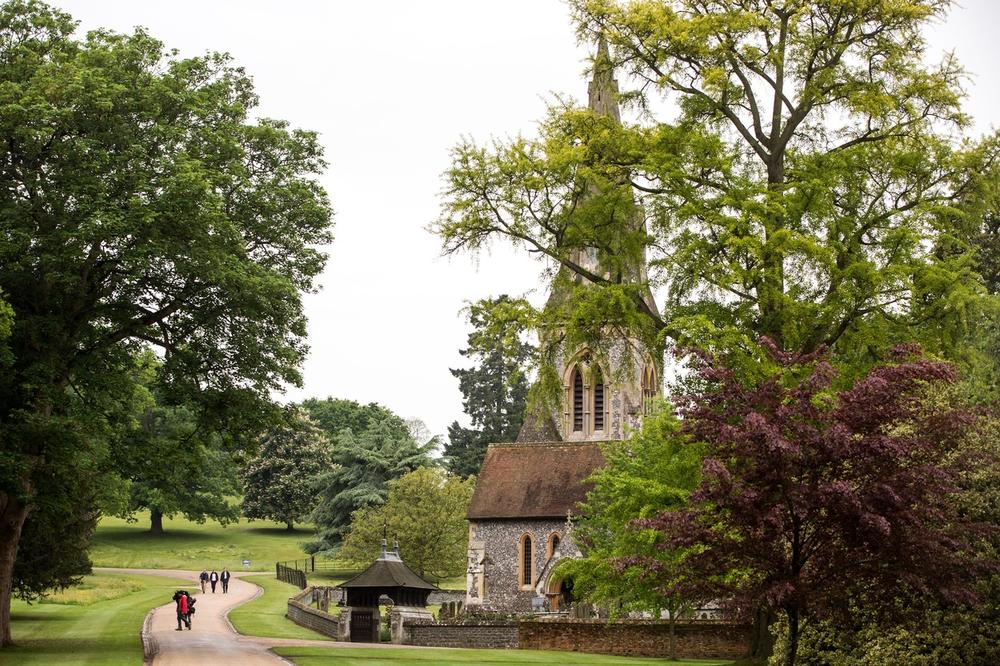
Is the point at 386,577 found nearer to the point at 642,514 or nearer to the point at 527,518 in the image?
the point at 527,518

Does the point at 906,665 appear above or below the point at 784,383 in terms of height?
below

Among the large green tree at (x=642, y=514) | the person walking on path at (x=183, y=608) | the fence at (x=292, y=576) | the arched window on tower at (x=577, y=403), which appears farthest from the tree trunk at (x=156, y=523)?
the large green tree at (x=642, y=514)

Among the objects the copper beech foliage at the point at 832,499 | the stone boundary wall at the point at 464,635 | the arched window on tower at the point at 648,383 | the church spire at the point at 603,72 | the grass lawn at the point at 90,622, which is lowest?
the stone boundary wall at the point at 464,635

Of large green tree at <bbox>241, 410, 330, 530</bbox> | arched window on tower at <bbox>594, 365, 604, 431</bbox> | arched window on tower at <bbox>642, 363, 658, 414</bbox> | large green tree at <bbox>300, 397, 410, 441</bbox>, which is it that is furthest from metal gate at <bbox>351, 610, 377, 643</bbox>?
large green tree at <bbox>300, 397, 410, 441</bbox>

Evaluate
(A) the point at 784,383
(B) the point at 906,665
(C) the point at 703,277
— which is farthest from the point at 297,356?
(B) the point at 906,665

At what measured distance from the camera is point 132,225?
25.6 meters

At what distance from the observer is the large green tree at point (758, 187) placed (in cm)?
2177

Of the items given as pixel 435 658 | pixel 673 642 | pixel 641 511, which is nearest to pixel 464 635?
pixel 673 642

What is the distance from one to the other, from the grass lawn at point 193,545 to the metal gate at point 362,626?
36923 mm

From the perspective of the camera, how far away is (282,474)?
295 ft

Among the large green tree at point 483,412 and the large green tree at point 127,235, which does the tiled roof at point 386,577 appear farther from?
the large green tree at point 483,412

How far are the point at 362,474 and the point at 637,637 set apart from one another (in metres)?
41.2

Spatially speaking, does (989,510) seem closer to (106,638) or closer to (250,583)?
(106,638)

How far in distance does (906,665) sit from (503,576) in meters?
35.8
